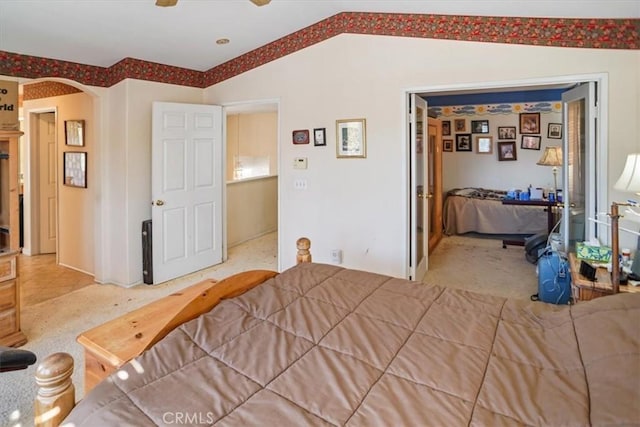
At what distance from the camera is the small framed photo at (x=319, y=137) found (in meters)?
3.99

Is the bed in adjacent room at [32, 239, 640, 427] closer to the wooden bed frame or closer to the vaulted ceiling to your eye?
the wooden bed frame

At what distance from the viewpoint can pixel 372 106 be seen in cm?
373

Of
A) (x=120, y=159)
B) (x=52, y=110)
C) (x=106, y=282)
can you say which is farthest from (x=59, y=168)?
(x=106, y=282)

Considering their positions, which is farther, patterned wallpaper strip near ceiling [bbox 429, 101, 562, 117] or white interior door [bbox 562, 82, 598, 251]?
patterned wallpaper strip near ceiling [bbox 429, 101, 562, 117]

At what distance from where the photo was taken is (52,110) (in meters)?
4.84

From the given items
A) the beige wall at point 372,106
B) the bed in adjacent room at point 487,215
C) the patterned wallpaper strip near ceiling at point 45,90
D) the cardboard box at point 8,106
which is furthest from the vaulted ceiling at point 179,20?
the bed in adjacent room at point 487,215

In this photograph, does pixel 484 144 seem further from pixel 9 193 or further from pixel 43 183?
pixel 43 183

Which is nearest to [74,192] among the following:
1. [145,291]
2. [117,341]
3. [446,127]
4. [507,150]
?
[145,291]

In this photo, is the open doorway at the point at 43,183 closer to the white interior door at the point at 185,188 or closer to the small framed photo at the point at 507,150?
the white interior door at the point at 185,188

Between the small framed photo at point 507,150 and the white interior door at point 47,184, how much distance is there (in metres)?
7.05

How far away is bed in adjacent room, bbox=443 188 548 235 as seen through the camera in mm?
6000

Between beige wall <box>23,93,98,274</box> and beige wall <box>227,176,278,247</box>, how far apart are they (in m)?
1.85

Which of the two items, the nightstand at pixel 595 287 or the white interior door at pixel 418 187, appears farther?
the white interior door at pixel 418 187

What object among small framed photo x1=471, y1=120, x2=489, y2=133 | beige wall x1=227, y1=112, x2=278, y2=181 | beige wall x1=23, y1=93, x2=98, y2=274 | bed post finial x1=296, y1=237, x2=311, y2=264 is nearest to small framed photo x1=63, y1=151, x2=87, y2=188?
beige wall x1=23, y1=93, x2=98, y2=274
